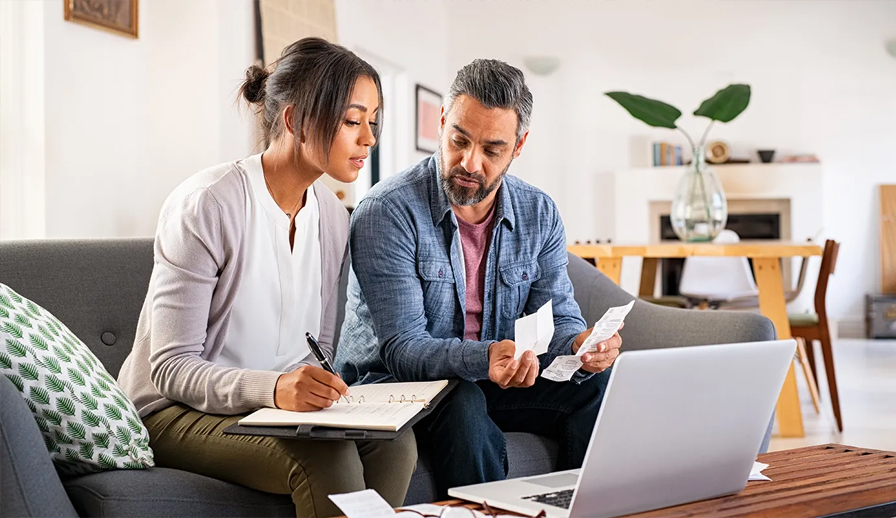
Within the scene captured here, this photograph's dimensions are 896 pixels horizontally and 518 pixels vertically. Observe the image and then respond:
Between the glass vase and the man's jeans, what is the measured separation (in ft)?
7.76

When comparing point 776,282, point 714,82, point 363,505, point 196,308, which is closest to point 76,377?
point 196,308

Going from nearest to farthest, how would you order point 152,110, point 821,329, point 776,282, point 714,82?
point 776,282
point 821,329
point 152,110
point 714,82

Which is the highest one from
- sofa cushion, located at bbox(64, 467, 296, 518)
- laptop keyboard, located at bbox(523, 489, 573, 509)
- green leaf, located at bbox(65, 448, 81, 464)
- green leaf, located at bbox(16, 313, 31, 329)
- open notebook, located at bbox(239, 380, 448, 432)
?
green leaf, located at bbox(16, 313, 31, 329)

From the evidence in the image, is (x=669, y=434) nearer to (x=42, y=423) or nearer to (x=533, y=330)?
(x=533, y=330)

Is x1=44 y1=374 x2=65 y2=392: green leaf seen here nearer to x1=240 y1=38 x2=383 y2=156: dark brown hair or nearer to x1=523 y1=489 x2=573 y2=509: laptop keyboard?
x1=240 y1=38 x2=383 y2=156: dark brown hair

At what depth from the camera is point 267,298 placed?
173 centimetres

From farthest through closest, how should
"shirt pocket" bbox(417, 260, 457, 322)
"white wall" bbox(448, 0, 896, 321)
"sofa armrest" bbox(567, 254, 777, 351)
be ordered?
"white wall" bbox(448, 0, 896, 321), "sofa armrest" bbox(567, 254, 777, 351), "shirt pocket" bbox(417, 260, 457, 322)

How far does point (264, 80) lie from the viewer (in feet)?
6.19

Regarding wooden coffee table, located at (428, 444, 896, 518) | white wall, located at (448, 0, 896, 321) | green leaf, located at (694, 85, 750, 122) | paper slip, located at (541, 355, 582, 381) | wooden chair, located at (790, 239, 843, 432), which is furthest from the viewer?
white wall, located at (448, 0, 896, 321)

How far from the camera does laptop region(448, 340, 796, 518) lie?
107 cm

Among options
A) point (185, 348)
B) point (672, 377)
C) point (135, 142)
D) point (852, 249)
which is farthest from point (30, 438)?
point (852, 249)

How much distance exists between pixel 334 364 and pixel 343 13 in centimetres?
364

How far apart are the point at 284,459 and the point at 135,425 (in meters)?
0.28

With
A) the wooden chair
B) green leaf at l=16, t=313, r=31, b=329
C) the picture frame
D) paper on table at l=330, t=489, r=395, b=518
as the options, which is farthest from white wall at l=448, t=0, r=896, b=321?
paper on table at l=330, t=489, r=395, b=518
